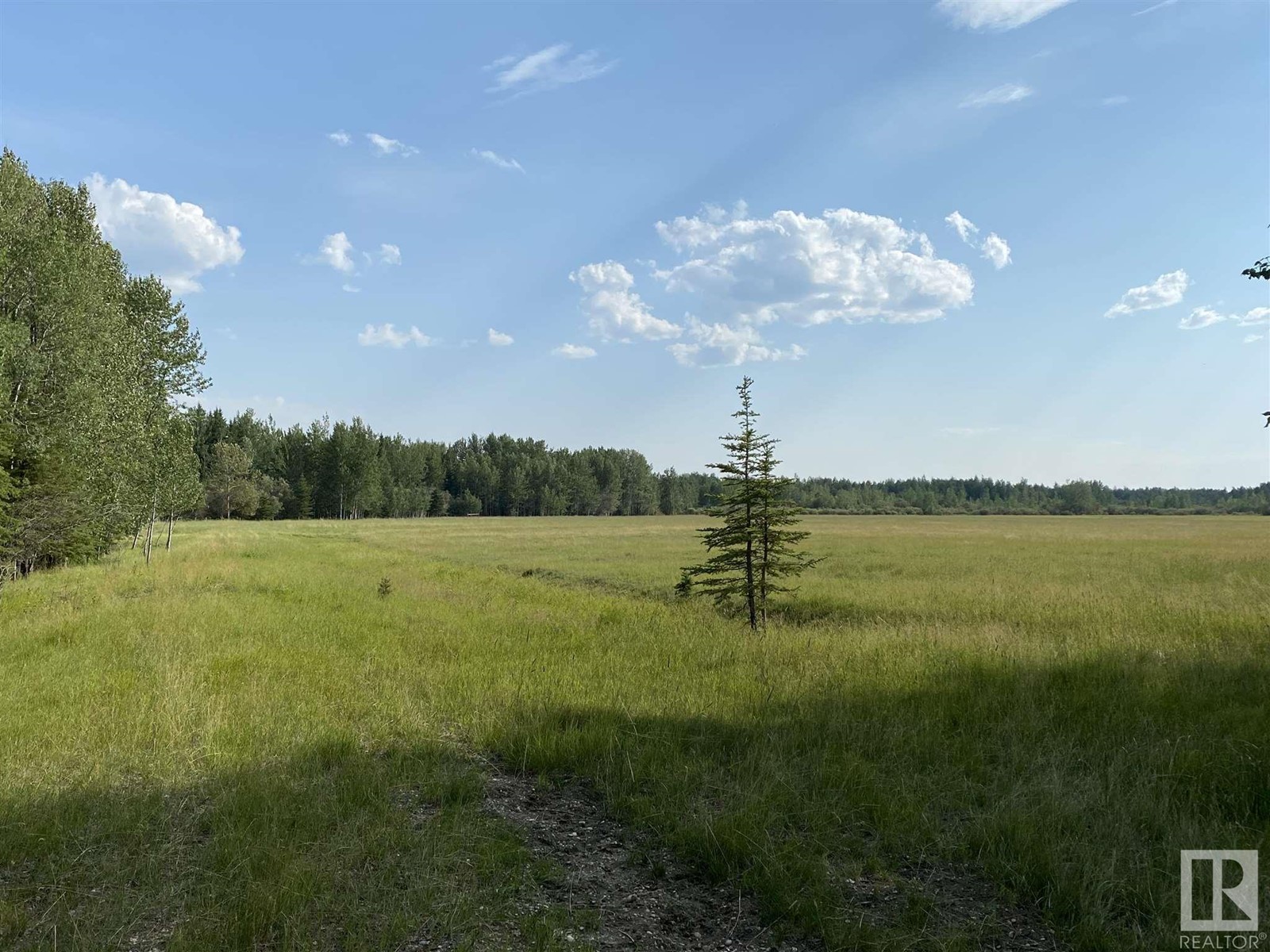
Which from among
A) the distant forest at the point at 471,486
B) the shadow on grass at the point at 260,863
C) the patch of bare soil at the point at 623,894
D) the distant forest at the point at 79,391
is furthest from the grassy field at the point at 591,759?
the distant forest at the point at 471,486

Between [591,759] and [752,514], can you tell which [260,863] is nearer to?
[591,759]

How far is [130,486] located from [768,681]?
87.2 feet

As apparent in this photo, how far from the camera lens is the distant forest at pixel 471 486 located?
99.4m

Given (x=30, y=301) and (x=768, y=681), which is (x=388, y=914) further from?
(x=30, y=301)

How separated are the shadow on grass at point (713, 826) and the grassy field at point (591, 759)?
0.03 meters

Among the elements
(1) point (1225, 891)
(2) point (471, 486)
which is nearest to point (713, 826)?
(1) point (1225, 891)

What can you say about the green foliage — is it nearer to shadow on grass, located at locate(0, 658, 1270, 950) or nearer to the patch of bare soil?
shadow on grass, located at locate(0, 658, 1270, 950)

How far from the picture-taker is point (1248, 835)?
5.45 meters

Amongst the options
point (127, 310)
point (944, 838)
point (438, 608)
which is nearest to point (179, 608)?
point (438, 608)

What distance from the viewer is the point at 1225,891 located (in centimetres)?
464

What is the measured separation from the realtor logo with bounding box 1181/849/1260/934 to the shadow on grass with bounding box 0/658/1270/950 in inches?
5.2

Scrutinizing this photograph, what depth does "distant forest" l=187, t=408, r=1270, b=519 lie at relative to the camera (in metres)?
99.4

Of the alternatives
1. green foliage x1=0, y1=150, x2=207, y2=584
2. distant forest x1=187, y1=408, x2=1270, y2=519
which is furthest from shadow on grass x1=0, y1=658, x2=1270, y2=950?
distant forest x1=187, y1=408, x2=1270, y2=519

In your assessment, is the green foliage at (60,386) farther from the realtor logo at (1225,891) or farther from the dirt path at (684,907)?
the realtor logo at (1225,891)
